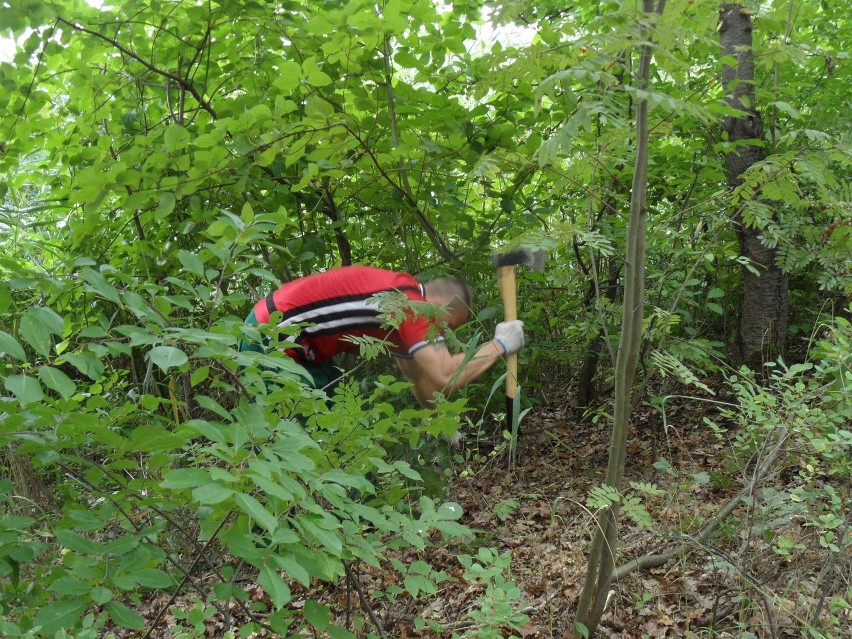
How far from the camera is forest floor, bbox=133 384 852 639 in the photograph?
2.49 m

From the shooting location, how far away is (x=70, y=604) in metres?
1.55

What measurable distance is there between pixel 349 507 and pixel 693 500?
6.45 ft

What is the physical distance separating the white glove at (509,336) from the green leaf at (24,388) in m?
2.31

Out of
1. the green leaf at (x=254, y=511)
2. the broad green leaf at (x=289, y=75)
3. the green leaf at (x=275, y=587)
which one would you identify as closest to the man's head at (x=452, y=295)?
the broad green leaf at (x=289, y=75)

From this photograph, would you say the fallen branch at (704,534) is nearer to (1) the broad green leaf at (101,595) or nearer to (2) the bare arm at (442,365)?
(2) the bare arm at (442,365)

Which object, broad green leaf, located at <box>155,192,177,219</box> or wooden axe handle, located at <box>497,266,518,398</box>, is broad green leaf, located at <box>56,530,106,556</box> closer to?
broad green leaf, located at <box>155,192,177,219</box>

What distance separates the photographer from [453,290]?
12.3ft

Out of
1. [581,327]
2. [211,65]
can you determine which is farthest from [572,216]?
[211,65]

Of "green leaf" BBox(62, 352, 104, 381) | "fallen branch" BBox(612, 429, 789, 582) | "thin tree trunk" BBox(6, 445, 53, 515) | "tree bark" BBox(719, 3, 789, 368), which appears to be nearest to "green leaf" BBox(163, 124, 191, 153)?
"green leaf" BBox(62, 352, 104, 381)

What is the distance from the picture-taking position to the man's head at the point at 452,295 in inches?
147

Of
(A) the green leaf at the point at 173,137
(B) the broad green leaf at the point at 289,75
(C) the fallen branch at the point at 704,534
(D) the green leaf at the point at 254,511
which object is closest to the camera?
(D) the green leaf at the point at 254,511

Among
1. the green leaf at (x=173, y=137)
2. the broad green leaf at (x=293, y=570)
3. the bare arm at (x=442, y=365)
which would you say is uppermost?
the green leaf at (x=173, y=137)

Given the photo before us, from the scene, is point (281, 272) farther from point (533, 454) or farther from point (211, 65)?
point (533, 454)

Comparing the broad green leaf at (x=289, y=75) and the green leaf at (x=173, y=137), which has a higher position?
the broad green leaf at (x=289, y=75)
